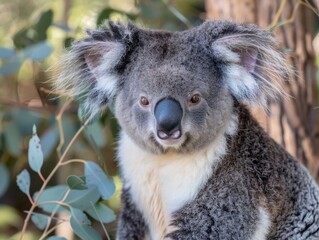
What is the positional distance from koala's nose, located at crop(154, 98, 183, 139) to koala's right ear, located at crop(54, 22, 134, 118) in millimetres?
373

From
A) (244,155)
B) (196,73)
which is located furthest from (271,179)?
(196,73)

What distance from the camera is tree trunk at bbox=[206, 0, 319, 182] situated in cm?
448

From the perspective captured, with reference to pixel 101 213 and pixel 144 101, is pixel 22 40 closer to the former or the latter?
pixel 101 213

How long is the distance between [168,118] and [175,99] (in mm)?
123

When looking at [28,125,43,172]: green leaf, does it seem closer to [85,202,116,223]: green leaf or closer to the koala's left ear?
[85,202,116,223]: green leaf

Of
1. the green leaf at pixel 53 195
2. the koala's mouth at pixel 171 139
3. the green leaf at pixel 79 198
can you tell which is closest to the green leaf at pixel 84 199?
the green leaf at pixel 79 198

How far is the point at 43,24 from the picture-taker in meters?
4.75

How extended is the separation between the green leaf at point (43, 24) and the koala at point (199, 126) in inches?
44.0

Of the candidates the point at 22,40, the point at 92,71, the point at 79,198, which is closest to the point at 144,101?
the point at 92,71

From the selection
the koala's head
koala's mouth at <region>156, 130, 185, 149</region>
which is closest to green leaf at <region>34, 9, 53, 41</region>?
the koala's head

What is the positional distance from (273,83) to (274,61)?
5.1 inches

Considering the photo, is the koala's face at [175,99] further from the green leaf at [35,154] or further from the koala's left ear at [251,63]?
the green leaf at [35,154]

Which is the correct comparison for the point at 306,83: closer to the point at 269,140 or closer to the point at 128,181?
the point at 269,140

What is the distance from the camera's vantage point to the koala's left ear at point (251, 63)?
11.0ft
